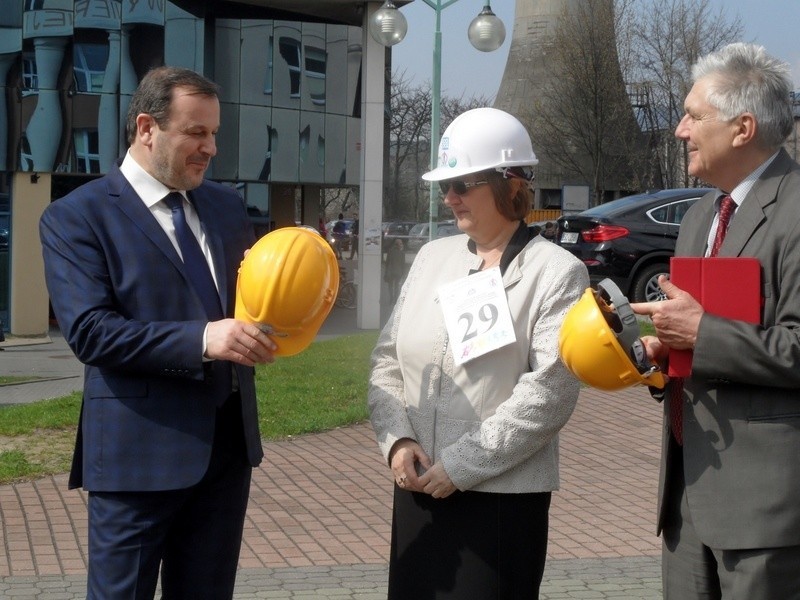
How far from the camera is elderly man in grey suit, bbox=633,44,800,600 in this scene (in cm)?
294

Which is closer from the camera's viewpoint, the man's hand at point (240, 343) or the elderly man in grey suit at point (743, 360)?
the elderly man in grey suit at point (743, 360)

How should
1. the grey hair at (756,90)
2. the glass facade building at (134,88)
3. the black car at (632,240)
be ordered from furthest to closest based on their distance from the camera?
the glass facade building at (134,88), the black car at (632,240), the grey hair at (756,90)

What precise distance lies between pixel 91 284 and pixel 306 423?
22.6ft

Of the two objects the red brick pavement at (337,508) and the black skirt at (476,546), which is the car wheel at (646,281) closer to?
the red brick pavement at (337,508)

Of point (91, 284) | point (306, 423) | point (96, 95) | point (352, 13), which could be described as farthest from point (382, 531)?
point (352, 13)

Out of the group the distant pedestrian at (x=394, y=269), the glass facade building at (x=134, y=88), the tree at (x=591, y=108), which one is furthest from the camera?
the tree at (x=591, y=108)

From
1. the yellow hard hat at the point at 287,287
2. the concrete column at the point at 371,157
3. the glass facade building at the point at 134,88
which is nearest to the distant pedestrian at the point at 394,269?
the glass facade building at the point at 134,88

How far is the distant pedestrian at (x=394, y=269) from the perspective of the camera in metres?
26.6

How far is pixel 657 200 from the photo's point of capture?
1691cm

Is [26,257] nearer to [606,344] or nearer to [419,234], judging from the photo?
[419,234]

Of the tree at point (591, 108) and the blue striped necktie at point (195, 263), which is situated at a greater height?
the tree at point (591, 108)

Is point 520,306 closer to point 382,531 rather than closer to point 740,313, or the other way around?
point 740,313

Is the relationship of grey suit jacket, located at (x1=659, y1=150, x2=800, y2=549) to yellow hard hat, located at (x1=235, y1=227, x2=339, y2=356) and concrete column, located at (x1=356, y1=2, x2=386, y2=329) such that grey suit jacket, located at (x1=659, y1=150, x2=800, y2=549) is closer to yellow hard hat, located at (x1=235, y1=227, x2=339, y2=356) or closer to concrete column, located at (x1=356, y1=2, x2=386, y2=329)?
yellow hard hat, located at (x1=235, y1=227, x2=339, y2=356)

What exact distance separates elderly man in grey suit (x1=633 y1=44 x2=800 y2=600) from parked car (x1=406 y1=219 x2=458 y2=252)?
25.3 metres
